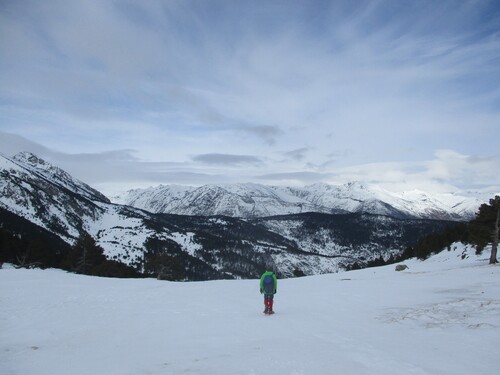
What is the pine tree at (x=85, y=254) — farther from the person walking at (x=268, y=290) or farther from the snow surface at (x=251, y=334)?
the person walking at (x=268, y=290)

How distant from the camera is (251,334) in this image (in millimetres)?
13273

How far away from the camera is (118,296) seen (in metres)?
24.1

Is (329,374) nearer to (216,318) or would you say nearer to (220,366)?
(220,366)

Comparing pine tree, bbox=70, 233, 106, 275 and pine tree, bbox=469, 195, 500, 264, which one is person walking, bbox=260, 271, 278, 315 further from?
pine tree, bbox=70, 233, 106, 275

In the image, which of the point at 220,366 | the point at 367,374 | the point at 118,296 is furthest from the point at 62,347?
the point at 118,296

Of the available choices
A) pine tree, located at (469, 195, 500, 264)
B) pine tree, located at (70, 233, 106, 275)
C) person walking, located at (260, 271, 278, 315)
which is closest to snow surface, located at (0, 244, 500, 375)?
person walking, located at (260, 271, 278, 315)

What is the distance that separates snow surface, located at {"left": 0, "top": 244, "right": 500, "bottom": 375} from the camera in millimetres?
9375

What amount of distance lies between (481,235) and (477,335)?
3444 centimetres

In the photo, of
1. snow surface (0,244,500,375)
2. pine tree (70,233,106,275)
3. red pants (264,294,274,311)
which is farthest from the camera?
pine tree (70,233,106,275)

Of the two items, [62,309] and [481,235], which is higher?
[481,235]

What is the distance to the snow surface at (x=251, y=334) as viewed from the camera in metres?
9.38

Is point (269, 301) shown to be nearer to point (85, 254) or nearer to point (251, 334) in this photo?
point (251, 334)

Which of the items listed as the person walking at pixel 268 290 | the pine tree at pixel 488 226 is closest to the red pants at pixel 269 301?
the person walking at pixel 268 290

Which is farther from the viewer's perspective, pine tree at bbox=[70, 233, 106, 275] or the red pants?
pine tree at bbox=[70, 233, 106, 275]
